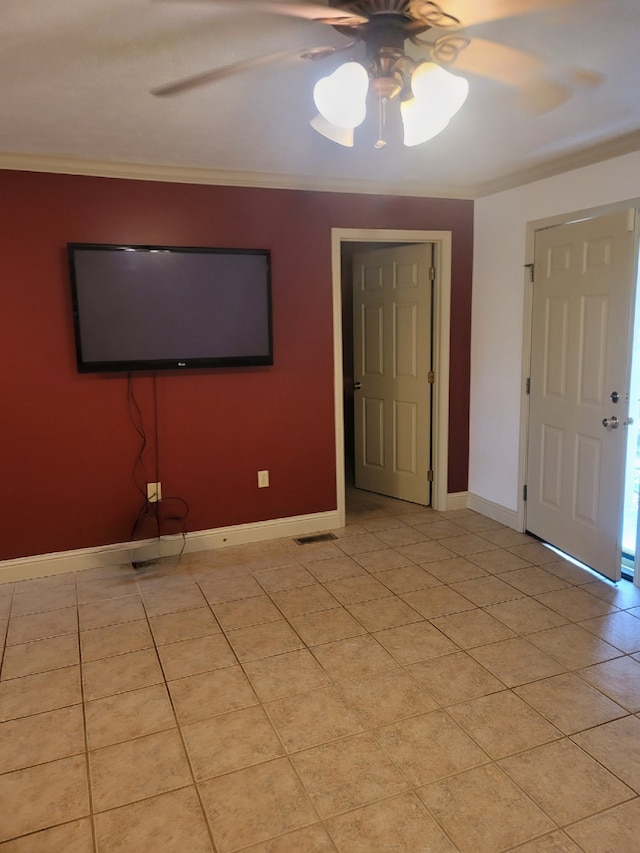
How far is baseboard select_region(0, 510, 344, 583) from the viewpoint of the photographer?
355 centimetres

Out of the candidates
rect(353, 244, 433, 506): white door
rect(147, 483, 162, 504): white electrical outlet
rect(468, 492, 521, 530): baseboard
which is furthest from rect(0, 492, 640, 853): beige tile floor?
rect(353, 244, 433, 506): white door

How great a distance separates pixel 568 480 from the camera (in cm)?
366

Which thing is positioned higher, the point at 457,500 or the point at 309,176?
the point at 309,176

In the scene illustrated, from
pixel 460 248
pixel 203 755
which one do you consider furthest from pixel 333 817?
pixel 460 248

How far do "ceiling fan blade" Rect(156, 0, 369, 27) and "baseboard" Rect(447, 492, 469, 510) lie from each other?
3.52 meters

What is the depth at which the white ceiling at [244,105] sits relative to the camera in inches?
71.2

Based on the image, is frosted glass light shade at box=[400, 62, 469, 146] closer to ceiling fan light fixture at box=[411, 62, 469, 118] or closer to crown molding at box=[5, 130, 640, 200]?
ceiling fan light fixture at box=[411, 62, 469, 118]

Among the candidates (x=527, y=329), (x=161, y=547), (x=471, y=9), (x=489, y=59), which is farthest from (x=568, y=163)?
(x=161, y=547)

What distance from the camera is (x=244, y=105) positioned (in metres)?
2.47

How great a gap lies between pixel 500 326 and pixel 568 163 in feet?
3.65

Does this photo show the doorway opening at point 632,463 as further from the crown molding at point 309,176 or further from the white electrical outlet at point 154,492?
the white electrical outlet at point 154,492

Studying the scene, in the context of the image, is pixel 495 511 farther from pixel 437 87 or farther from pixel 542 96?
pixel 437 87

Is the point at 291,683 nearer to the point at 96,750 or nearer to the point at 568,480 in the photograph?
the point at 96,750

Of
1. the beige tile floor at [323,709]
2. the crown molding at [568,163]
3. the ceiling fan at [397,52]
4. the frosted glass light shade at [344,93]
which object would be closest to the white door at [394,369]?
the crown molding at [568,163]
